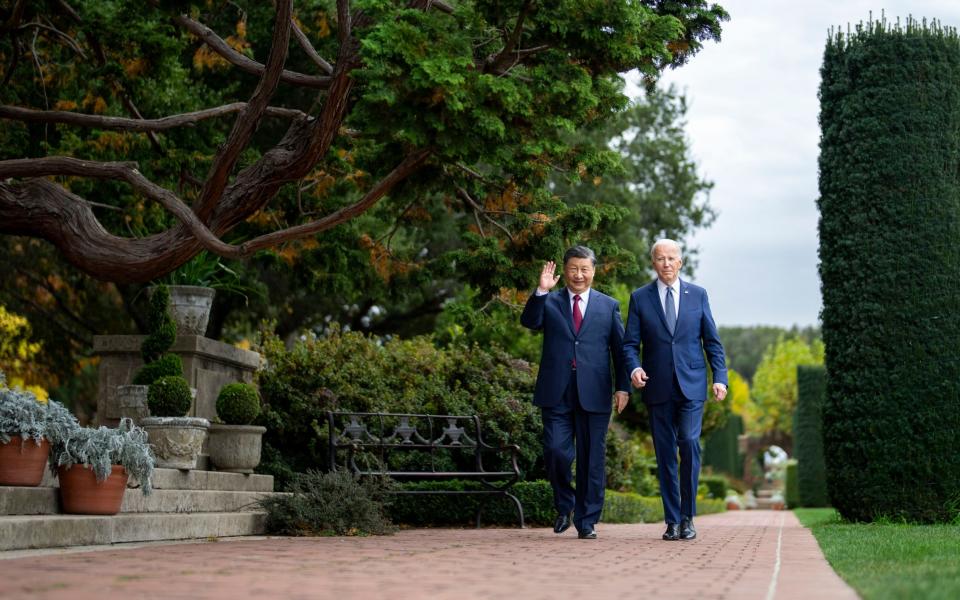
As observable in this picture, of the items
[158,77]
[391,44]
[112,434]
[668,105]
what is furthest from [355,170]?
[668,105]

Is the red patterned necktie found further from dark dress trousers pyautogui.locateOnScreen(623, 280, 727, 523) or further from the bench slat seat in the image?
the bench slat seat

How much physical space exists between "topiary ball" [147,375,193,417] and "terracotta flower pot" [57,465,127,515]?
2.01 metres

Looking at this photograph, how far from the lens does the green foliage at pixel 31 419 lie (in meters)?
6.54

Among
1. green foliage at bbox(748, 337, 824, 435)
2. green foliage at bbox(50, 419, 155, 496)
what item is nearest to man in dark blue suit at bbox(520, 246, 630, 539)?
green foliage at bbox(50, 419, 155, 496)

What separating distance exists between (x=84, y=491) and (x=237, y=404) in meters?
2.98

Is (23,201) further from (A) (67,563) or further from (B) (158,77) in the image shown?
(A) (67,563)

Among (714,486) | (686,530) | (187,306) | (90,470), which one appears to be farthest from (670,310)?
(714,486)

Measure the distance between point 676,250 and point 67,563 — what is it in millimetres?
4736

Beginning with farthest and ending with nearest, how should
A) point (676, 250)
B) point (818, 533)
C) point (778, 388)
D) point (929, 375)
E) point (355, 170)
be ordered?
point (778, 388) < point (355, 170) < point (929, 375) < point (818, 533) < point (676, 250)

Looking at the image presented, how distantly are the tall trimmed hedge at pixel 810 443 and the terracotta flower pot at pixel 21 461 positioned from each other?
71.7ft

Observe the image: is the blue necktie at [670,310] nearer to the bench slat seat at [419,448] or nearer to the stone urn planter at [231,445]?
the bench slat seat at [419,448]

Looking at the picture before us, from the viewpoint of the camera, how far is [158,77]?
1220 cm

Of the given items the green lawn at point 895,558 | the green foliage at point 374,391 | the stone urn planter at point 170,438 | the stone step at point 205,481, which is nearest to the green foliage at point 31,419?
the stone step at point 205,481

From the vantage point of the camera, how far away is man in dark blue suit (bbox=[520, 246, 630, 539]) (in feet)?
26.3
